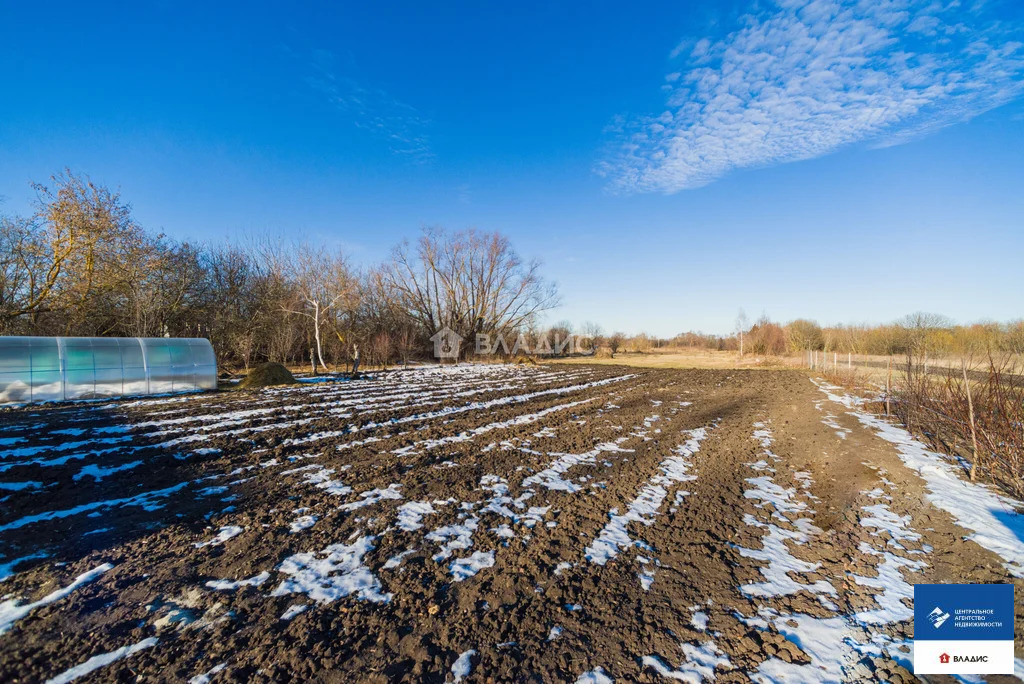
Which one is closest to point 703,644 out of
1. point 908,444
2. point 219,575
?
point 219,575

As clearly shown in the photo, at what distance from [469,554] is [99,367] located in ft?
42.7

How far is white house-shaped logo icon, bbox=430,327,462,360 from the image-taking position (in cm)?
3103

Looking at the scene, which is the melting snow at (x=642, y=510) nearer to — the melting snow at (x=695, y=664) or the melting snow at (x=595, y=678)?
the melting snow at (x=695, y=664)

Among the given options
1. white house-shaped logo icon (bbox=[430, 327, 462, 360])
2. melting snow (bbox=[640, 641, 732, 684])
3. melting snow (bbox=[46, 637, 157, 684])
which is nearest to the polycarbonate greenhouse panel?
melting snow (bbox=[46, 637, 157, 684])

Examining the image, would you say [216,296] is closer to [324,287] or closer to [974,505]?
[324,287]

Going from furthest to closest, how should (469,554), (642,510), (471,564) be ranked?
(642,510), (469,554), (471,564)

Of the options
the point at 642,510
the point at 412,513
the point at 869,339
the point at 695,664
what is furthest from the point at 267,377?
the point at 869,339

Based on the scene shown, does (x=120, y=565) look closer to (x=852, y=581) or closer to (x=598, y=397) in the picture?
(x=852, y=581)

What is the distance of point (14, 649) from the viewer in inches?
87.2

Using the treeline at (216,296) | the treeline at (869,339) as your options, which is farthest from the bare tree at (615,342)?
the treeline at (216,296)

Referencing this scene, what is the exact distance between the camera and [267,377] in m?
14.2

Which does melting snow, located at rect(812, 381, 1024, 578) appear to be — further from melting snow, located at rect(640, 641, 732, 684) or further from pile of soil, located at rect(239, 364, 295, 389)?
pile of soil, located at rect(239, 364, 295, 389)

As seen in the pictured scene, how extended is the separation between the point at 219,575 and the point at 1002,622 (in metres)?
5.46

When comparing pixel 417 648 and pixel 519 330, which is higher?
pixel 519 330
